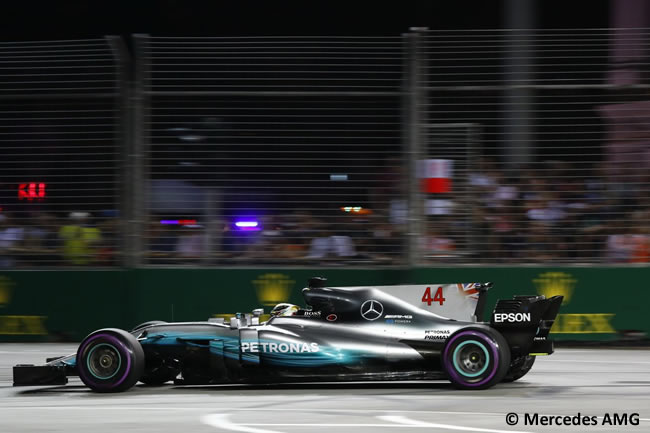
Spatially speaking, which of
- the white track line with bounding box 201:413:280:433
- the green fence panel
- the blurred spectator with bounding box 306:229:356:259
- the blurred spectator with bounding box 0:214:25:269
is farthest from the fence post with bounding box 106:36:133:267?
the white track line with bounding box 201:413:280:433

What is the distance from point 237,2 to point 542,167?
39.1ft

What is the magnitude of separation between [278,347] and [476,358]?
1615 mm

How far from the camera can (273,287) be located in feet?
43.1

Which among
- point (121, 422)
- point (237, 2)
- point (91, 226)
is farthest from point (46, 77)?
point (237, 2)

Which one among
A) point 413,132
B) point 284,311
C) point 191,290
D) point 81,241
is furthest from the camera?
point 81,241

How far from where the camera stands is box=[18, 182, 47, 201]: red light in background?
43.5ft

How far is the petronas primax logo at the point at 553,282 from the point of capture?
12.7 metres

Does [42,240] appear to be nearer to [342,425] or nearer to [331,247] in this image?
[331,247]

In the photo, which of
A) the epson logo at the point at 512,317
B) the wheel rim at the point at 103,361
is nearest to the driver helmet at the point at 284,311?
the wheel rim at the point at 103,361

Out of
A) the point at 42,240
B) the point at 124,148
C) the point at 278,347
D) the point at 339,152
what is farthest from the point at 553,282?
the point at 42,240

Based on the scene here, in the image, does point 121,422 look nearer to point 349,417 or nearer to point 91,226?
point 349,417

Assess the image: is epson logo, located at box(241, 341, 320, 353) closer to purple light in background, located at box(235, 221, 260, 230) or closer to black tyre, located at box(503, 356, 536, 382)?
black tyre, located at box(503, 356, 536, 382)

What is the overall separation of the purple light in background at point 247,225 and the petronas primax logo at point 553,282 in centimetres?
345

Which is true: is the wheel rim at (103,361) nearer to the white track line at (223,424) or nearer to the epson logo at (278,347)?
the epson logo at (278,347)
